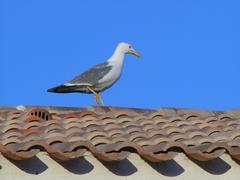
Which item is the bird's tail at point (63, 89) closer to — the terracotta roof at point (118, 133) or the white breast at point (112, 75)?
the white breast at point (112, 75)

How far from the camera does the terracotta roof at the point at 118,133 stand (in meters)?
8.41

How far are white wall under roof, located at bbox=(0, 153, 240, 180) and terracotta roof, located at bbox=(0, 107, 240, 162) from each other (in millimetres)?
93

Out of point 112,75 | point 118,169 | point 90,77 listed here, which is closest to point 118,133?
point 118,169

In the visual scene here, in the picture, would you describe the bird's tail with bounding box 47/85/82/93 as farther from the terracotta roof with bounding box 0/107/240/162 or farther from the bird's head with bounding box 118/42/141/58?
the bird's head with bounding box 118/42/141/58

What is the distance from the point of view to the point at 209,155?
858cm

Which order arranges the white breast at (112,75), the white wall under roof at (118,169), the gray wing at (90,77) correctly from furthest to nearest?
the white breast at (112,75)
the gray wing at (90,77)
the white wall under roof at (118,169)

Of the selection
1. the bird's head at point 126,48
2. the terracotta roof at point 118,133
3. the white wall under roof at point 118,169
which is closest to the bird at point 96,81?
the bird's head at point 126,48

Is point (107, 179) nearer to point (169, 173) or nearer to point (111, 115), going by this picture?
point (169, 173)

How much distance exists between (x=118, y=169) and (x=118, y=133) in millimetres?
1038

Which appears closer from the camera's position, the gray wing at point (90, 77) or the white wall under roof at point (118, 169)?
the white wall under roof at point (118, 169)

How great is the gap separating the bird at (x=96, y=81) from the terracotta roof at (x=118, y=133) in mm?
2007

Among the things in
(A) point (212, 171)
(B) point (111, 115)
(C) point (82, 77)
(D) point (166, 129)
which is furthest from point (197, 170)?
(C) point (82, 77)

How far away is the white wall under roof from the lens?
27.2ft

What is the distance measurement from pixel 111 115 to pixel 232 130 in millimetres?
1539
